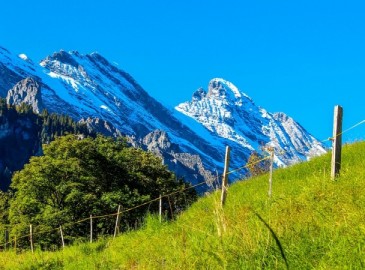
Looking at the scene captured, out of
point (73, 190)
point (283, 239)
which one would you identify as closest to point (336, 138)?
point (283, 239)

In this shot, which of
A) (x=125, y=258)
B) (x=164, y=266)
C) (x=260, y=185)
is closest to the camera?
(x=164, y=266)

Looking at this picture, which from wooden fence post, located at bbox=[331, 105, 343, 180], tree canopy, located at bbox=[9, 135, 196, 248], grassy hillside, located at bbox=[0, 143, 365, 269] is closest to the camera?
grassy hillside, located at bbox=[0, 143, 365, 269]

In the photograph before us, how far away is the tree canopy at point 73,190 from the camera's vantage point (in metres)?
45.9

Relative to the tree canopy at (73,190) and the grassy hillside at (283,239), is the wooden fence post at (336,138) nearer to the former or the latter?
the grassy hillside at (283,239)

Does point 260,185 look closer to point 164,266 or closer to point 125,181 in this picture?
point 164,266

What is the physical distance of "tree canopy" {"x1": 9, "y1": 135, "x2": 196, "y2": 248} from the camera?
4594 centimetres

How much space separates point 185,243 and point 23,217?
1648 inches

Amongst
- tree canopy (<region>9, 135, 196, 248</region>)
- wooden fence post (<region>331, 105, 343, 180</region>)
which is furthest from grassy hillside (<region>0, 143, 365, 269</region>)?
tree canopy (<region>9, 135, 196, 248</region>)

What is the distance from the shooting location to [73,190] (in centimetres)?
4681

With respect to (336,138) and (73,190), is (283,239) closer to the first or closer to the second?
(336,138)

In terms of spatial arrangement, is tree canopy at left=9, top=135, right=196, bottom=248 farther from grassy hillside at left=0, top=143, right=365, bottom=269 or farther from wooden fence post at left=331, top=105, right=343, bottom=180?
grassy hillside at left=0, top=143, right=365, bottom=269

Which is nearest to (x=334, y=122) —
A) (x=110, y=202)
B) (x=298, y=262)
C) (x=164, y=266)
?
(x=164, y=266)

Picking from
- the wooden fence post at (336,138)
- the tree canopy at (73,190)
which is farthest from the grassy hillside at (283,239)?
the tree canopy at (73,190)

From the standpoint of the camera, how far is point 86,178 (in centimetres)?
4847
